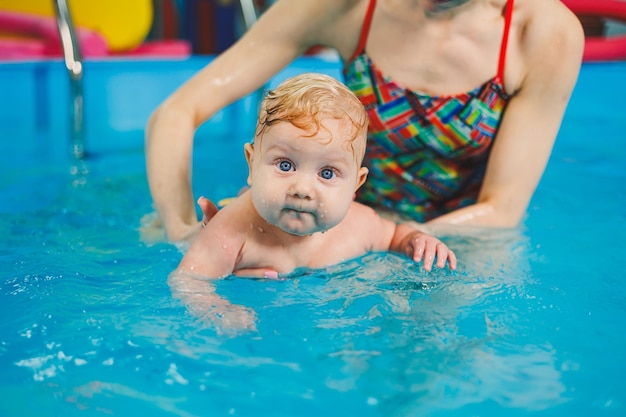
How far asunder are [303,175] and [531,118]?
90 centimetres

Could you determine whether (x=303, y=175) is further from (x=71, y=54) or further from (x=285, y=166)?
(x=71, y=54)

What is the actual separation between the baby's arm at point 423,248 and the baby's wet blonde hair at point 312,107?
285 millimetres

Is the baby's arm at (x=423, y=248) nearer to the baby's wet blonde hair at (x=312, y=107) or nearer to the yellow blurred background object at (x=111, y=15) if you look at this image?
the baby's wet blonde hair at (x=312, y=107)

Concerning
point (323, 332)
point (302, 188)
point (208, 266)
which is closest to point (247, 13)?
point (208, 266)

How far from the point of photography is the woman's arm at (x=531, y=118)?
88.1 inches

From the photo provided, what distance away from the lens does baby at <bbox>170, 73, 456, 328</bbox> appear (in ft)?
5.71

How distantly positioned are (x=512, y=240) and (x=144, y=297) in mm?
1144

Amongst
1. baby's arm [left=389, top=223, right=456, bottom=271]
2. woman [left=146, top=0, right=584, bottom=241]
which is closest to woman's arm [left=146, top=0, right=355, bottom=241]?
woman [left=146, top=0, right=584, bottom=241]

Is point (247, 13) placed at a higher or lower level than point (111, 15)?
lower

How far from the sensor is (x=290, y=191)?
1732 millimetres

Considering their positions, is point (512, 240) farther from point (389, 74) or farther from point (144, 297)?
point (144, 297)

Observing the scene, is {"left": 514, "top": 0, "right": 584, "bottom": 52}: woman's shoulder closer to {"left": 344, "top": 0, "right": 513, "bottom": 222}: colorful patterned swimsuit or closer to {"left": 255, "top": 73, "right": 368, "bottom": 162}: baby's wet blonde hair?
{"left": 344, "top": 0, "right": 513, "bottom": 222}: colorful patterned swimsuit

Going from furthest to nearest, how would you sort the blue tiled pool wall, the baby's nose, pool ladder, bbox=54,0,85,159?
the blue tiled pool wall, pool ladder, bbox=54,0,85,159, the baby's nose

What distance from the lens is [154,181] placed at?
Result: 88.3 inches
